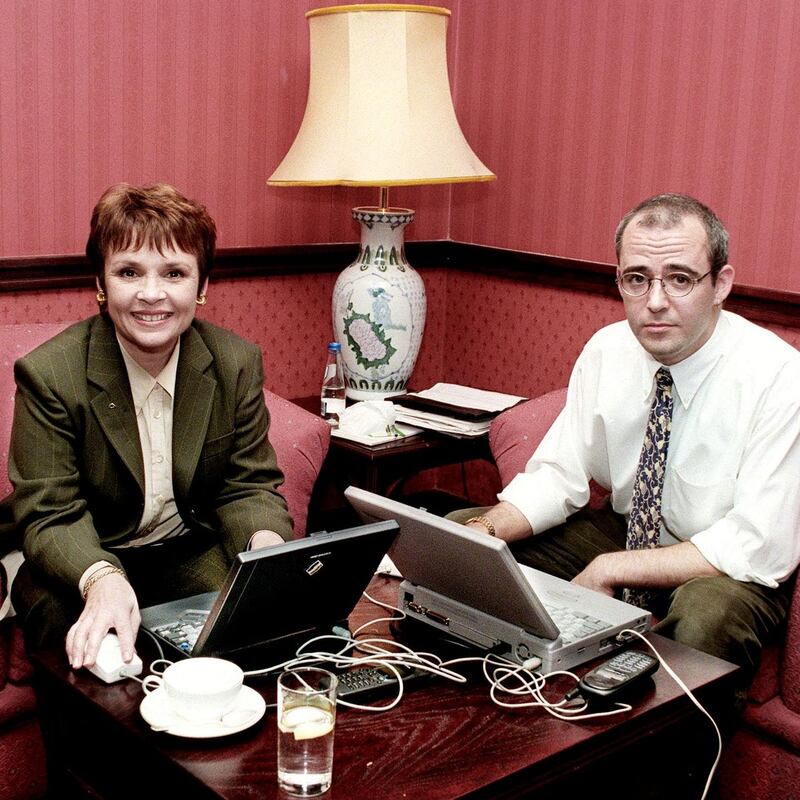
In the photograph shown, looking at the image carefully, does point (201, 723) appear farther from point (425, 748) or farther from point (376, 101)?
point (376, 101)

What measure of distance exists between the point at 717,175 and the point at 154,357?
1559 mm

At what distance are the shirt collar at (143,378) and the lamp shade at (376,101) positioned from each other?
83cm

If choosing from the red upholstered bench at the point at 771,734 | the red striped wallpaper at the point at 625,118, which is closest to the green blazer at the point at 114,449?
the red upholstered bench at the point at 771,734

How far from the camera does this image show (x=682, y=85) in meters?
2.95

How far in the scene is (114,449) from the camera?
2080 millimetres

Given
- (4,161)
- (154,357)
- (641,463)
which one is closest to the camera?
(154,357)

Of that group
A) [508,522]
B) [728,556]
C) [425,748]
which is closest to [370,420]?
[508,522]

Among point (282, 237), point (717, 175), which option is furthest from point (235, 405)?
point (717, 175)

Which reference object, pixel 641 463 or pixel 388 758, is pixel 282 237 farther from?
pixel 388 758

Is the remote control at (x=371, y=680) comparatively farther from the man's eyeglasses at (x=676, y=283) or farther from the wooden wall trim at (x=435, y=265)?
the wooden wall trim at (x=435, y=265)

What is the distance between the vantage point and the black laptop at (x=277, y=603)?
5.09ft

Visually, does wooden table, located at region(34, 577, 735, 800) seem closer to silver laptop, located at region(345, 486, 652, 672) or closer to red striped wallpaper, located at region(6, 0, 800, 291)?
silver laptop, located at region(345, 486, 652, 672)

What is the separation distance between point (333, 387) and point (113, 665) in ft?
4.89

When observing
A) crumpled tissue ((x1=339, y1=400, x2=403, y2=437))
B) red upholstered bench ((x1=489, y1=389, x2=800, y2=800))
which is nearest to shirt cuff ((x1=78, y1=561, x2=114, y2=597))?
crumpled tissue ((x1=339, y1=400, x2=403, y2=437))
